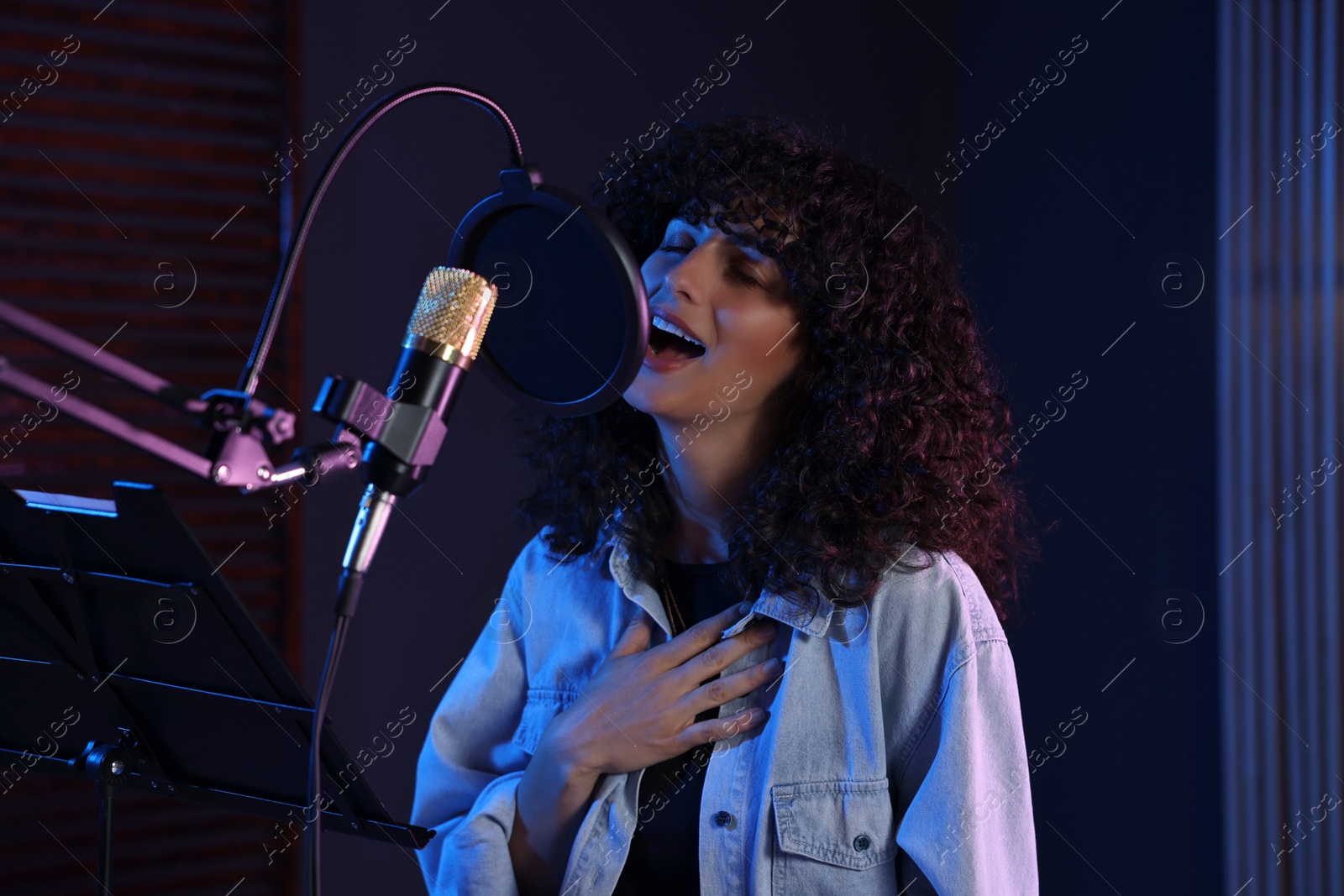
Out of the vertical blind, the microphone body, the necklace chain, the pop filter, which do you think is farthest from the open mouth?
the vertical blind

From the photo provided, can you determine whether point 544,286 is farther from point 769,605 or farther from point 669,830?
point 669,830

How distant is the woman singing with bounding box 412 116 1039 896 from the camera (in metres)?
1.31

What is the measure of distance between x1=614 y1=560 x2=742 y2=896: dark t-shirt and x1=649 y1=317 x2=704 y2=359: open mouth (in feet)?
1.48

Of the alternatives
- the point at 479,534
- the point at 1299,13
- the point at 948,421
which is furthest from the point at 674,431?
the point at 1299,13

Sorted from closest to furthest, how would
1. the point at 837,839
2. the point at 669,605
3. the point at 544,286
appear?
1. the point at 544,286
2. the point at 837,839
3. the point at 669,605

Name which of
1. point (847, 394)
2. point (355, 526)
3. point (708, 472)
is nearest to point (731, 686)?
point (708, 472)

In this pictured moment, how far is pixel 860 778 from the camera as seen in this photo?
1319 mm

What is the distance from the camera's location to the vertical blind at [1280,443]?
196 cm

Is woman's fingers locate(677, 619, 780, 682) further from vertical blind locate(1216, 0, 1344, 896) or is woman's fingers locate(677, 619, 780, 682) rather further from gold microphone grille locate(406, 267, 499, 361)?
vertical blind locate(1216, 0, 1344, 896)

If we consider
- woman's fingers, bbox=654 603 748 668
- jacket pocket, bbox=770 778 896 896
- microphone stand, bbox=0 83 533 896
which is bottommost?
jacket pocket, bbox=770 778 896 896

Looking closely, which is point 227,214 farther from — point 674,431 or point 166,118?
point 674,431

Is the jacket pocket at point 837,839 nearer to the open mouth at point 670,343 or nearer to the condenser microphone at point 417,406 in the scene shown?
the open mouth at point 670,343

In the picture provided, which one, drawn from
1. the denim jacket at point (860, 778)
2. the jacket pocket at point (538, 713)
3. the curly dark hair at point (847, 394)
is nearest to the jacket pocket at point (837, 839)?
the denim jacket at point (860, 778)

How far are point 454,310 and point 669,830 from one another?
0.89 m
